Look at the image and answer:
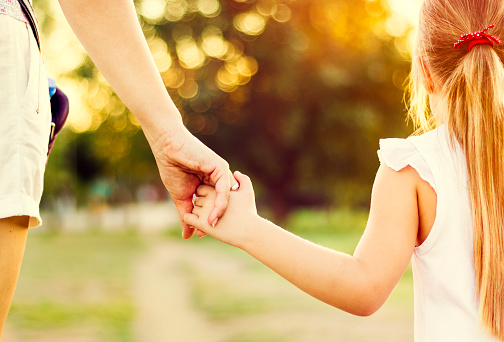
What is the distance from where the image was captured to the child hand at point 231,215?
1.96m

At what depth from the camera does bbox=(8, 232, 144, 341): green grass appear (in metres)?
6.29

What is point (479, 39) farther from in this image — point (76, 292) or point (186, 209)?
point (76, 292)

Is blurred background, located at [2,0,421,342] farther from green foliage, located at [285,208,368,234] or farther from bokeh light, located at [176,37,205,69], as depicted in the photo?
green foliage, located at [285,208,368,234]

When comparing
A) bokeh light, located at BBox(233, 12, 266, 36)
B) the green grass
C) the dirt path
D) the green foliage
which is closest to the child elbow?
the dirt path

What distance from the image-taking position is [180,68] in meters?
20.4

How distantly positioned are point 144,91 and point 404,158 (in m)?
0.93

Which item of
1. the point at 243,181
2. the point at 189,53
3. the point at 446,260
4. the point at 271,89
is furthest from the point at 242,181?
the point at 189,53

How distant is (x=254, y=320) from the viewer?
248 inches

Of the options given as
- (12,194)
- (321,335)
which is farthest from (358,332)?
(12,194)

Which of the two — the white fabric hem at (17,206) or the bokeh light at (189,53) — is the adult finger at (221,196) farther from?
the bokeh light at (189,53)

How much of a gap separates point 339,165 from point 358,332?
15790mm

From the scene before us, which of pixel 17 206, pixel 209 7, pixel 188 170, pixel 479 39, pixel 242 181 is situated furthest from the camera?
pixel 209 7

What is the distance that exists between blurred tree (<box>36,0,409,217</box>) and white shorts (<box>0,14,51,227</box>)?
17.9m

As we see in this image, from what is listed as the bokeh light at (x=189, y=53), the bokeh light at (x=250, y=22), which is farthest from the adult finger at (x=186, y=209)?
the bokeh light at (x=250, y=22)
